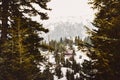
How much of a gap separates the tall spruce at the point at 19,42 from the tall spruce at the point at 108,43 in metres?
3.47

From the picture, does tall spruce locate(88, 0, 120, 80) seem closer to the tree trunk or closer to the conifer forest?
the conifer forest

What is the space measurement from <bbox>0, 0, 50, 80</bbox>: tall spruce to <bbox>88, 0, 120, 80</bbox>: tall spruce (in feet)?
11.4

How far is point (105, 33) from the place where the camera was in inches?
579

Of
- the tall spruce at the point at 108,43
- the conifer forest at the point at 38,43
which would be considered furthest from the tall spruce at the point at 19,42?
the tall spruce at the point at 108,43

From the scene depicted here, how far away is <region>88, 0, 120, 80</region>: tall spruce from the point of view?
544 inches

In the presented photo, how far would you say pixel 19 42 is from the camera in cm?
1612

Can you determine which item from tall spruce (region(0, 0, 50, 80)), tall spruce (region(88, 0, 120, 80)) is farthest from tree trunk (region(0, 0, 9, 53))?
tall spruce (region(88, 0, 120, 80))

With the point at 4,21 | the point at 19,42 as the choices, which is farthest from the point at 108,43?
the point at 4,21

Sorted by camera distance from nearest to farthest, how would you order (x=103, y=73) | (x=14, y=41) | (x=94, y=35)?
(x=103, y=73) → (x=94, y=35) → (x=14, y=41)

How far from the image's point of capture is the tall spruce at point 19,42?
53.5ft

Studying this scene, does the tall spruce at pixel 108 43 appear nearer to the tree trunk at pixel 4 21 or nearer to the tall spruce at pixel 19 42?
the tall spruce at pixel 19 42

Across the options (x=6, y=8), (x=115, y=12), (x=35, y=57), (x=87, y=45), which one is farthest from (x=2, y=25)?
(x=115, y=12)

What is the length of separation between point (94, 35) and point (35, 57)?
3.63 metres

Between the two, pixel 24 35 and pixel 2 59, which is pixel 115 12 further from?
pixel 2 59
